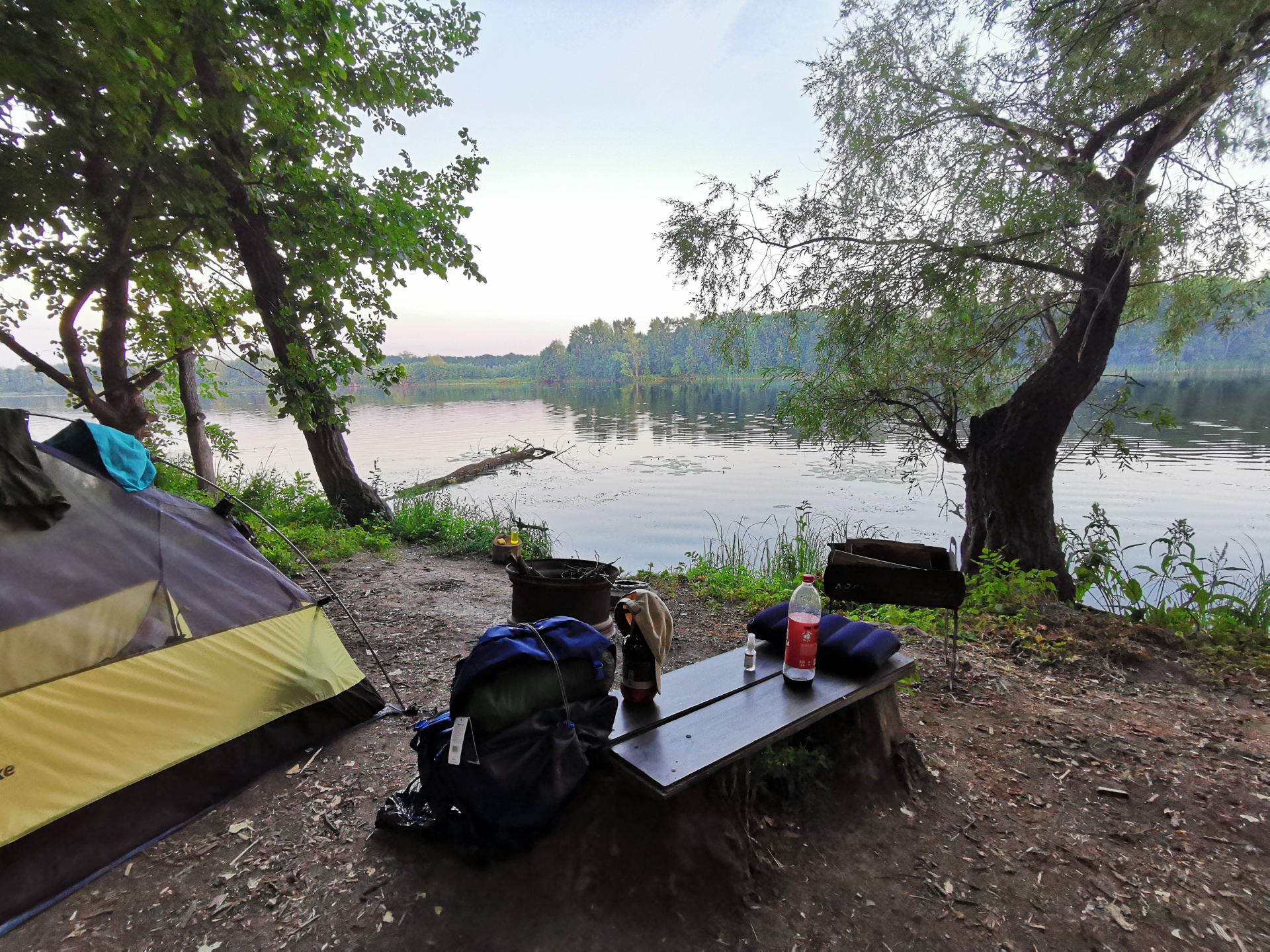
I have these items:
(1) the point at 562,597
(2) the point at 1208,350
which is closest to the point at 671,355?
(2) the point at 1208,350

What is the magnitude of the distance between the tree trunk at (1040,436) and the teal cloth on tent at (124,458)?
650 cm

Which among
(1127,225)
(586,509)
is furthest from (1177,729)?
(586,509)

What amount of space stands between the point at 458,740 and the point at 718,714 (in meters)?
0.90

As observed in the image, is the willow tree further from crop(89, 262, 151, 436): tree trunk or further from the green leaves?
crop(89, 262, 151, 436): tree trunk

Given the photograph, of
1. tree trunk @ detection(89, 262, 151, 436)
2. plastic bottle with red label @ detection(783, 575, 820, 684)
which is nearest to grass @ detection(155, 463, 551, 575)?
tree trunk @ detection(89, 262, 151, 436)

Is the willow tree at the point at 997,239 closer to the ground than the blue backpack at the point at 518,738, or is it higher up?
higher up

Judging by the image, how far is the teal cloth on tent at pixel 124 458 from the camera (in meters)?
2.74

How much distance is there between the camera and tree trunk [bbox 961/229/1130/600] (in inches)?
222

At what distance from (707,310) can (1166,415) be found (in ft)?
14.7

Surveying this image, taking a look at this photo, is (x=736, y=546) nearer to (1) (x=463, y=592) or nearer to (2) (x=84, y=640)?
(1) (x=463, y=592)

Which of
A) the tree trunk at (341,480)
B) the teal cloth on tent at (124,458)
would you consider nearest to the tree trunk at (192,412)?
the tree trunk at (341,480)

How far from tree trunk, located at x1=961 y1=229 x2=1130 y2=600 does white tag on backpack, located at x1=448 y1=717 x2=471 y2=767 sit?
17.9 feet

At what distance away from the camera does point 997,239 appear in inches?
210

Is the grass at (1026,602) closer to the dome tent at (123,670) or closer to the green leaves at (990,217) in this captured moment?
the green leaves at (990,217)
